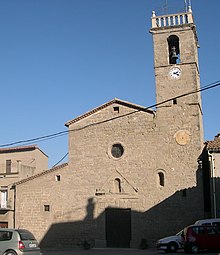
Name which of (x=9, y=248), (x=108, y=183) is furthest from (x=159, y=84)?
(x=9, y=248)

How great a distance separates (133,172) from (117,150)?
1.82 metres

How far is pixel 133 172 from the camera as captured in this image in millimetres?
25375

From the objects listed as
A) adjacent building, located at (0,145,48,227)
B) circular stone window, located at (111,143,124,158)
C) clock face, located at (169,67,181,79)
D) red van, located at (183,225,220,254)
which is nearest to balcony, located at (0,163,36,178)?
adjacent building, located at (0,145,48,227)

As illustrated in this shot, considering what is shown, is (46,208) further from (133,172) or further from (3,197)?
(133,172)

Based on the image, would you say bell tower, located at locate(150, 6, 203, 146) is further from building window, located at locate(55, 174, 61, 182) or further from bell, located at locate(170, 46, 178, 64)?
building window, located at locate(55, 174, 61, 182)

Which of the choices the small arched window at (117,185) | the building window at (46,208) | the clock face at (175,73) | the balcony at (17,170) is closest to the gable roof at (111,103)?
the clock face at (175,73)

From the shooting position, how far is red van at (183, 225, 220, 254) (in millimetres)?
18391

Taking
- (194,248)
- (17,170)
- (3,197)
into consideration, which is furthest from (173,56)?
(17,170)

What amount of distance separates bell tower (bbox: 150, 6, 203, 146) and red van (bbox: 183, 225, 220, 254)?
279 inches

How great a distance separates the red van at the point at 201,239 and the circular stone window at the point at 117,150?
854cm

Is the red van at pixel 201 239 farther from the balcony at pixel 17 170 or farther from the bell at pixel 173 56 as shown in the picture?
the balcony at pixel 17 170

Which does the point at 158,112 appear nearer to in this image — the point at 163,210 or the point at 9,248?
the point at 163,210

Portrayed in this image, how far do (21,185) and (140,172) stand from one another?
810 cm

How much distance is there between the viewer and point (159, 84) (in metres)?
26.1
